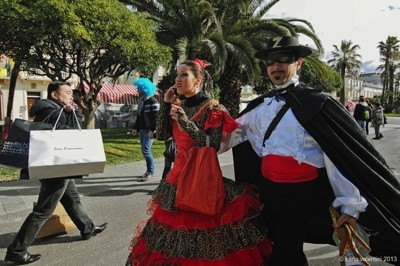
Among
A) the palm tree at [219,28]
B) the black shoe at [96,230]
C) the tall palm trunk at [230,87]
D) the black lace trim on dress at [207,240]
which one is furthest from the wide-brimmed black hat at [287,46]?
the tall palm trunk at [230,87]

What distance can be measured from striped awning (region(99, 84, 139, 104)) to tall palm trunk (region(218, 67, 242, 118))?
11807mm

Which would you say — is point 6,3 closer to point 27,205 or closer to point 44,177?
point 27,205

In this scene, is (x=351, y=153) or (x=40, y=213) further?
(x=40, y=213)

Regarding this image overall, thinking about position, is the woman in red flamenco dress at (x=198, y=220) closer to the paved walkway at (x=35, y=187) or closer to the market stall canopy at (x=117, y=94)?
the paved walkway at (x=35, y=187)

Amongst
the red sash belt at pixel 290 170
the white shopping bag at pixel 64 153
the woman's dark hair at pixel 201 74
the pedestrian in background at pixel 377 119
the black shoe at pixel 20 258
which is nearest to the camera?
the red sash belt at pixel 290 170

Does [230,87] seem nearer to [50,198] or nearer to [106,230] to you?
[106,230]

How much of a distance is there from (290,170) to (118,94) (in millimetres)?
25699

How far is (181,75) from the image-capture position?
8.06 ft

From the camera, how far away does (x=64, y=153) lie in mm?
2949

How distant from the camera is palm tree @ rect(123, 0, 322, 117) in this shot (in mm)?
11414

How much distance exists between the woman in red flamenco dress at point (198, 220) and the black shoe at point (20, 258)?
1.41m

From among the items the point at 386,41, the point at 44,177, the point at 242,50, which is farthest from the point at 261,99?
the point at 386,41

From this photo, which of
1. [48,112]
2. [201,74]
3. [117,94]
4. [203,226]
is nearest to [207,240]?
[203,226]

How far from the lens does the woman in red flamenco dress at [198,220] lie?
2.06 metres
